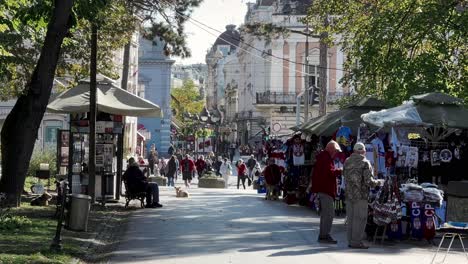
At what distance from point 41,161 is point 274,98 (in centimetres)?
3886

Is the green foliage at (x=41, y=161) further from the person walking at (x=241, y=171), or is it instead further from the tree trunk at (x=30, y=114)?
the person walking at (x=241, y=171)

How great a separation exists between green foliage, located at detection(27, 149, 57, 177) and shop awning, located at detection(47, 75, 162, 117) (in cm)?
838

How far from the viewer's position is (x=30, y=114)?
17.2 metres

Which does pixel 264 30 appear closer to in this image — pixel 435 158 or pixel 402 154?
pixel 435 158

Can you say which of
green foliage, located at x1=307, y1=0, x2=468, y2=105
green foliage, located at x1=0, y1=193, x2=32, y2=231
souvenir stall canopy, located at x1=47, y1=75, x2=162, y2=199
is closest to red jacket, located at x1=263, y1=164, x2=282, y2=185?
green foliage, located at x1=307, y1=0, x2=468, y2=105

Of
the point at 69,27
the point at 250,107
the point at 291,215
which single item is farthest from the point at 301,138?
the point at 250,107

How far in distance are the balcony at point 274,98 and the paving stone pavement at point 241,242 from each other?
4670cm

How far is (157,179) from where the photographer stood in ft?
141

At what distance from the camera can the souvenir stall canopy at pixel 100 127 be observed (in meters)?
22.0

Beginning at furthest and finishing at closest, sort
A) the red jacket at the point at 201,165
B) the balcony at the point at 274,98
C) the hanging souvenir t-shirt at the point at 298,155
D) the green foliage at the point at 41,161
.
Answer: the balcony at the point at 274,98
the red jacket at the point at 201,165
the green foliage at the point at 41,161
the hanging souvenir t-shirt at the point at 298,155

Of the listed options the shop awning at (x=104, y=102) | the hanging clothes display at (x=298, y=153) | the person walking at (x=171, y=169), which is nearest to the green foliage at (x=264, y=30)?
the hanging clothes display at (x=298, y=153)

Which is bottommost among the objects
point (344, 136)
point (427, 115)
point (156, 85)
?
point (344, 136)

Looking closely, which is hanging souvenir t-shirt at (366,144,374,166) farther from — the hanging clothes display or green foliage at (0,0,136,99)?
the hanging clothes display

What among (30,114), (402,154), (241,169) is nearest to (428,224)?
(402,154)
